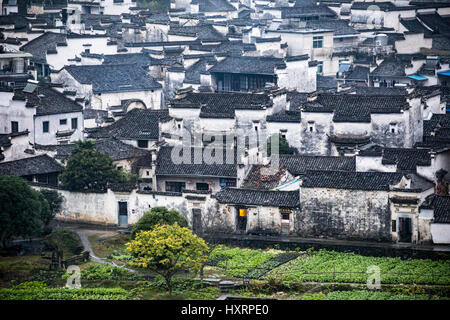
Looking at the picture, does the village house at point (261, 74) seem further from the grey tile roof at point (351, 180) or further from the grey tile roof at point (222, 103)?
the grey tile roof at point (351, 180)

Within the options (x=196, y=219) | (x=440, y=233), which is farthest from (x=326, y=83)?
(x=440, y=233)

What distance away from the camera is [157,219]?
43.2m

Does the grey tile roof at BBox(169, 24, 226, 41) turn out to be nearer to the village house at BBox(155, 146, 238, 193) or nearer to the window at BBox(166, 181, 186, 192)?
the village house at BBox(155, 146, 238, 193)

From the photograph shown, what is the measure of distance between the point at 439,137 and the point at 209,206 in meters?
15.5

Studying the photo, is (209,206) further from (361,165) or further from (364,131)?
(364,131)

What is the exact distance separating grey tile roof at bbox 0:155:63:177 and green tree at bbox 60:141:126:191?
1686mm

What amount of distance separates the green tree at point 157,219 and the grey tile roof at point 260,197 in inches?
125

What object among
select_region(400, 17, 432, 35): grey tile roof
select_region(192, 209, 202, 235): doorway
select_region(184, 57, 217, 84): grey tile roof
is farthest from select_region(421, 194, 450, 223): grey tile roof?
select_region(400, 17, 432, 35): grey tile roof

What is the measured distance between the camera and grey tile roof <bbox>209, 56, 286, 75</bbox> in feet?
224

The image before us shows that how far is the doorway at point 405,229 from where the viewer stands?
44.0 m

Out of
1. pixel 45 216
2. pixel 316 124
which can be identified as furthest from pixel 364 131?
pixel 45 216

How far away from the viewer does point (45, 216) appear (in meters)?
46.1

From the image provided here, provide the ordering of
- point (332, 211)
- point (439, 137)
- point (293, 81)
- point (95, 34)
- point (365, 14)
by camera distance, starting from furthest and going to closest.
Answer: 1. point (365, 14)
2. point (95, 34)
3. point (293, 81)
4. point (439, 137)
5. point (332, 211)

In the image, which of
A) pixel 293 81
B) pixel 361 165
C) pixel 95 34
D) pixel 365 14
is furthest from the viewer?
pixel 365 14
